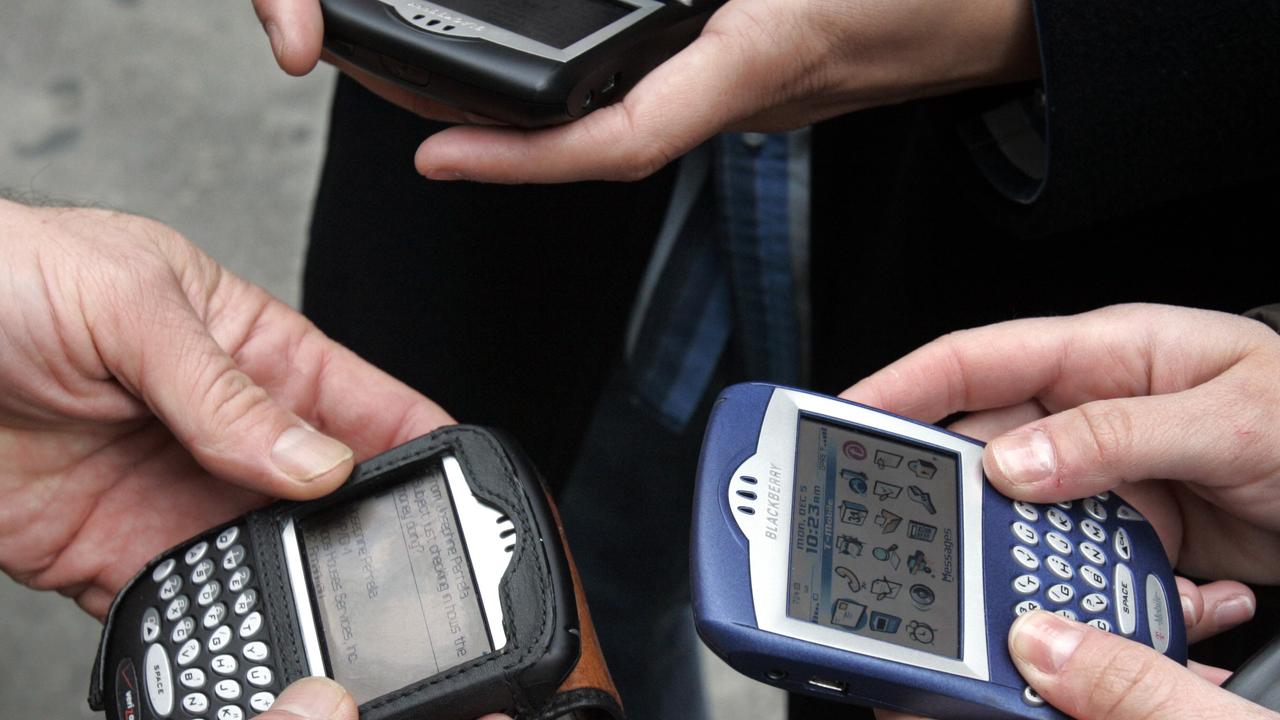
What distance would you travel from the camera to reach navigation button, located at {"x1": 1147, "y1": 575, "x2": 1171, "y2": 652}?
0.81 m

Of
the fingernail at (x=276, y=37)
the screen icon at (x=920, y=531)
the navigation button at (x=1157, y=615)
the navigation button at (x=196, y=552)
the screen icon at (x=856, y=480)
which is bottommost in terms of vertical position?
the navigation button at (x=196, y=552)

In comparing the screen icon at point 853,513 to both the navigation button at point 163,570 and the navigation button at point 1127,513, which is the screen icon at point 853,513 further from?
the navigation button at point 163,570

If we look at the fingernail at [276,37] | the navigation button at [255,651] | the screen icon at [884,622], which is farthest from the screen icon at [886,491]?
the fingernail at [276,37]

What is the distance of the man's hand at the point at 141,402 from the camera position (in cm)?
86

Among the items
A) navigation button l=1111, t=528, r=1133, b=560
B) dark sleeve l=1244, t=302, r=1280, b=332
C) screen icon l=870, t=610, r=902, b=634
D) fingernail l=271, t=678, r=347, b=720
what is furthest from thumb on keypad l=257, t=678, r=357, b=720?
dark sleeve l=1244, t=302, r=1280, b=332

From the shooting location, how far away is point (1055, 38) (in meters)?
0.87

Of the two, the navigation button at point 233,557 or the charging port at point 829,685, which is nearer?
the charging port at point 829,685

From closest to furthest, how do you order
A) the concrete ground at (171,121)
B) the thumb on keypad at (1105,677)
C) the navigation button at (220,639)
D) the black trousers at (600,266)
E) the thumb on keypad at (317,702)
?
the thumb on keypad at (1105,677) < the thumb on keypad at (317,702) < the navigation button at (220,639) < the black trousers at (600,266) < the concrete ground at (171,121)

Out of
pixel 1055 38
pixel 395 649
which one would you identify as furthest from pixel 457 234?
pixel 1055 38

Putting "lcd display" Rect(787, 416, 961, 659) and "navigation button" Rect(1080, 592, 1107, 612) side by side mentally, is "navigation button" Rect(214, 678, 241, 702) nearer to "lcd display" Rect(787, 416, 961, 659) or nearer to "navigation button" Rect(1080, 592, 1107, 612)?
"lcd display" Rect(787, 416, 961, 659)

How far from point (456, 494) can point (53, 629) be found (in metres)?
1.23

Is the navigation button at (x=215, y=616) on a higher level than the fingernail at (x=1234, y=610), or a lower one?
lower

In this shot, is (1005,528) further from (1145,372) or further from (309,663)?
(309,663)

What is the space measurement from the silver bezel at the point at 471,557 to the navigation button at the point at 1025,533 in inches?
14.8
